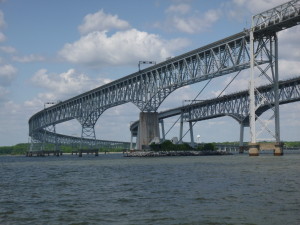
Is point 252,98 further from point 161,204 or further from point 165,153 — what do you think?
point 161,204

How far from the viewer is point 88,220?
67.9 ft

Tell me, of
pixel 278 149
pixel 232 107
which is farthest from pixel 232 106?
pixel 278 149

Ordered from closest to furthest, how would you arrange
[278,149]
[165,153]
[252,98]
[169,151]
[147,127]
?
[252,98] < [278,149] < [147,127] < [165,153] < [169,151]

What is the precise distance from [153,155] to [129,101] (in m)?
21.5

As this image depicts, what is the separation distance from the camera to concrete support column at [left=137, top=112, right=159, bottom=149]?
121438mm

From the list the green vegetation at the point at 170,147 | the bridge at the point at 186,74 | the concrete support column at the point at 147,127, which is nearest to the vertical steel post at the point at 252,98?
the bridge at the point at 186,74

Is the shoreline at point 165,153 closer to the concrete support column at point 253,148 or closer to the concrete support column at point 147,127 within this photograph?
the concrete support column at point 147,127

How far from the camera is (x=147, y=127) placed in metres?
121

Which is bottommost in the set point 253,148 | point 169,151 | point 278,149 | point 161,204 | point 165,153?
point 161,204

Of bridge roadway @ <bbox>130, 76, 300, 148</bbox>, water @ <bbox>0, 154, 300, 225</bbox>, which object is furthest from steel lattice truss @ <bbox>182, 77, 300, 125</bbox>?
water @ <bbox>0, 154, 300, 225</bbox>

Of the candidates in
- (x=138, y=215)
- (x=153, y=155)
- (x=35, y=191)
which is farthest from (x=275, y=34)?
(x=138, y=215)

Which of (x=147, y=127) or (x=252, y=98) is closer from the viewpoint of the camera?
(x=252, y=98)

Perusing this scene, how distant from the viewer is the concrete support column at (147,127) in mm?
121438

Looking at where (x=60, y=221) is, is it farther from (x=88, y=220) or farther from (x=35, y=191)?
(x=35, y=191)
